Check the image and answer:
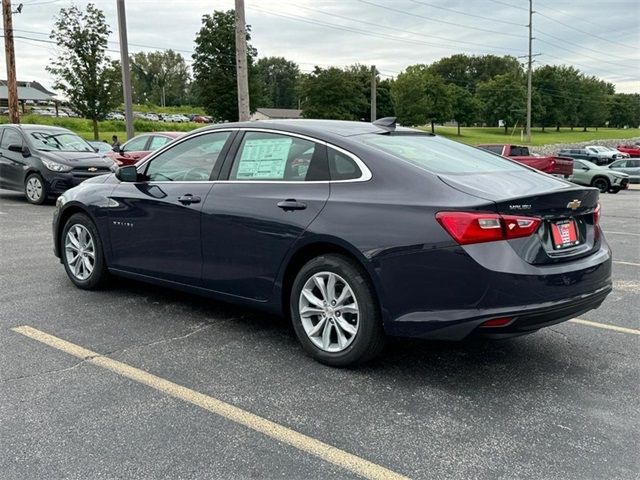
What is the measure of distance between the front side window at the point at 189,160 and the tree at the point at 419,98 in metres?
70.3

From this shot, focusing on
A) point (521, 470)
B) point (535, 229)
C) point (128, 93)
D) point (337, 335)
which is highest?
point (128, 93)

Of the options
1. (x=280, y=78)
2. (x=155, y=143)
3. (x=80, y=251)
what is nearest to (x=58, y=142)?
(x=155, y=143)

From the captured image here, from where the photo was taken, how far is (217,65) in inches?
2324

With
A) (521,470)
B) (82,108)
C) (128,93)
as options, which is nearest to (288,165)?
(521,470)

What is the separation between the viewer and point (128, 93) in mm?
20703

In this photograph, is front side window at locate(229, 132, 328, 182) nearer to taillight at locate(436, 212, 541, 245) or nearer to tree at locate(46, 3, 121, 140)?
taillight at locate(436, 212, 541, 245)

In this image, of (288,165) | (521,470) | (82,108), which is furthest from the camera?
(82,108)

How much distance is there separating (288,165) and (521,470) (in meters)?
2.49

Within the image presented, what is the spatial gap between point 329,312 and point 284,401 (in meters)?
0.70

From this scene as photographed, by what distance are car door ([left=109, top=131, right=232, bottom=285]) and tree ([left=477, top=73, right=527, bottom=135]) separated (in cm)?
9362

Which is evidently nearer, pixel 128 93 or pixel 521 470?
pixel 521 470

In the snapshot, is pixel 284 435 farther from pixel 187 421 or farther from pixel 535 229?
pixel 535 229

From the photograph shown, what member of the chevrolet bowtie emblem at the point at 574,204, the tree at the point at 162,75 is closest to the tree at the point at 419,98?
the chevrolet bowtie emblem at the point at 574,204

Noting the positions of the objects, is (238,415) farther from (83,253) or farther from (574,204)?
(83,253)
